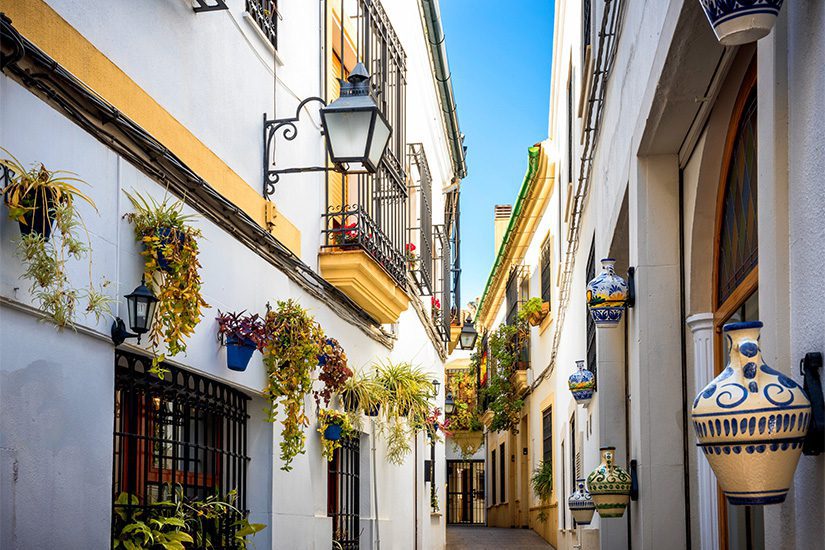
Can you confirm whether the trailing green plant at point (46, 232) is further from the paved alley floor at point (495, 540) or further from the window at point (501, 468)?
the window at point (501, 468)

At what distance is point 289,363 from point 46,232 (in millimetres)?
3716

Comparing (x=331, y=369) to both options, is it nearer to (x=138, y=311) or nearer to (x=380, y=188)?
(x=380, y=188)

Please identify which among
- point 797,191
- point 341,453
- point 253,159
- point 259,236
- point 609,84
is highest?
point 609,84

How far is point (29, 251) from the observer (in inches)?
163

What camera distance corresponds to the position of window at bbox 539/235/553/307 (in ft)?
70.1

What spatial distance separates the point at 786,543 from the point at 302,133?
668cm

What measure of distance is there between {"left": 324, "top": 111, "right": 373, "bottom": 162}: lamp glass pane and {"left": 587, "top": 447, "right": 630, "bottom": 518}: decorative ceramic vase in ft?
9.21

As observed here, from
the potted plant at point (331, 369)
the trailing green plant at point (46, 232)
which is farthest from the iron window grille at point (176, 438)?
the trailing green plant at point (46, 232)

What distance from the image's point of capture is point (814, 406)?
106 inches

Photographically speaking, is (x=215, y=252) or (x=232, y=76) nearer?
(x=215, y=252)

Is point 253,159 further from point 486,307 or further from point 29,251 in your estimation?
point 486,307

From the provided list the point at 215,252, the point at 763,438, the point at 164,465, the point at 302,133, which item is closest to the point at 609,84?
the point at 302,133

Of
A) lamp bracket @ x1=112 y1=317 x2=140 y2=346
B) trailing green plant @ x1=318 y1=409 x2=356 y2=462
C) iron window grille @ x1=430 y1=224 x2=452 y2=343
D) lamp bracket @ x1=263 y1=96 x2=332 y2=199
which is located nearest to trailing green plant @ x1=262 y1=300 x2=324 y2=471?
lamp bracket @ x1=263 y1=96 x2=332 y2=199

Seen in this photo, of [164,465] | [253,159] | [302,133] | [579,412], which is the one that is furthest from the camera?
[579,412]
